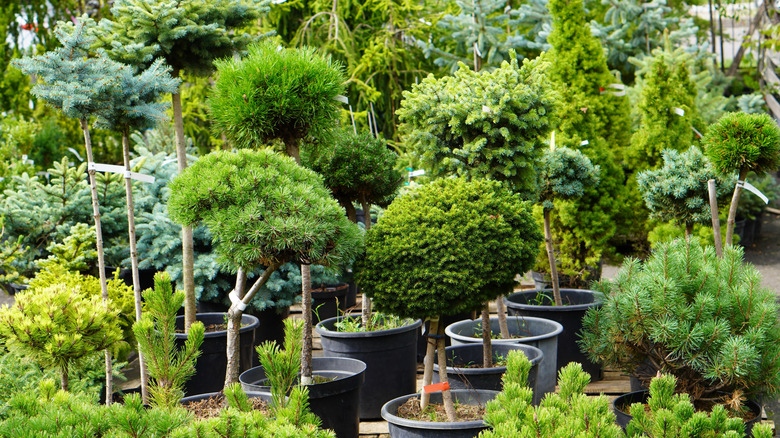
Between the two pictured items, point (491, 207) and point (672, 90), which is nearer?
point (491, 207)

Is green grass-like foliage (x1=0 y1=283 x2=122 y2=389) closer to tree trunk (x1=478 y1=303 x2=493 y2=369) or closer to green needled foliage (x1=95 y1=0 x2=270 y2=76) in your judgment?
A: green needled foliage (x1=95 y1=0 x2=270 y2=76)

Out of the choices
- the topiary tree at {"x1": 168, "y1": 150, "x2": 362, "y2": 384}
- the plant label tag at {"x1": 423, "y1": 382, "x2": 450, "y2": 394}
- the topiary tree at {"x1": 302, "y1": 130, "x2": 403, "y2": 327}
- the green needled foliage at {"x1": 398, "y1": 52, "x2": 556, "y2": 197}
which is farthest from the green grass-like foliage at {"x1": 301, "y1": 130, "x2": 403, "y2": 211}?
the plant label tag at {"x1": 423, "y1": 382, "x2": 450, "y2": 394}

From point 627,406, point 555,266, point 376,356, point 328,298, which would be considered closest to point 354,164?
point 376,356

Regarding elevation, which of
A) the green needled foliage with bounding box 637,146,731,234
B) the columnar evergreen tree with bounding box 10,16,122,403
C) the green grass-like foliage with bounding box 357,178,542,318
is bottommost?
the green grass-like foliage with bounding box 357,178,542,318

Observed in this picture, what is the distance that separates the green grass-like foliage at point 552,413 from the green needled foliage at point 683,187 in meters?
2.21

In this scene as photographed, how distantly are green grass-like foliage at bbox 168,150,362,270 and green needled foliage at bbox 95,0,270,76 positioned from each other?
2.53ft

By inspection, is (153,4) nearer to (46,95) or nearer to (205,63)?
(205,63)

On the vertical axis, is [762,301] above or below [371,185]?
below

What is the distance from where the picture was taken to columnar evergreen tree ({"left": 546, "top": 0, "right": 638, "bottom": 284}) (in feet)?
15.2

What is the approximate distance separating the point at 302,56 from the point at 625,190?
3.05 metres

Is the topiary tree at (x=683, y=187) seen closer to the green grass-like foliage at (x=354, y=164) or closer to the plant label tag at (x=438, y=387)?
the green grass-like foliage at (x=354, y=164)

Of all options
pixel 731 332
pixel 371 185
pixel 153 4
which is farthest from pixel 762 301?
pixel 153 4

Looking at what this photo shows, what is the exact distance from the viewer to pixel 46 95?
8.26 feet

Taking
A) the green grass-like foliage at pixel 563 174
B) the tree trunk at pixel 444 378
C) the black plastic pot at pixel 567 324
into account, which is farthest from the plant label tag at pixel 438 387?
the green grass-like foliage at pixel 563 174
